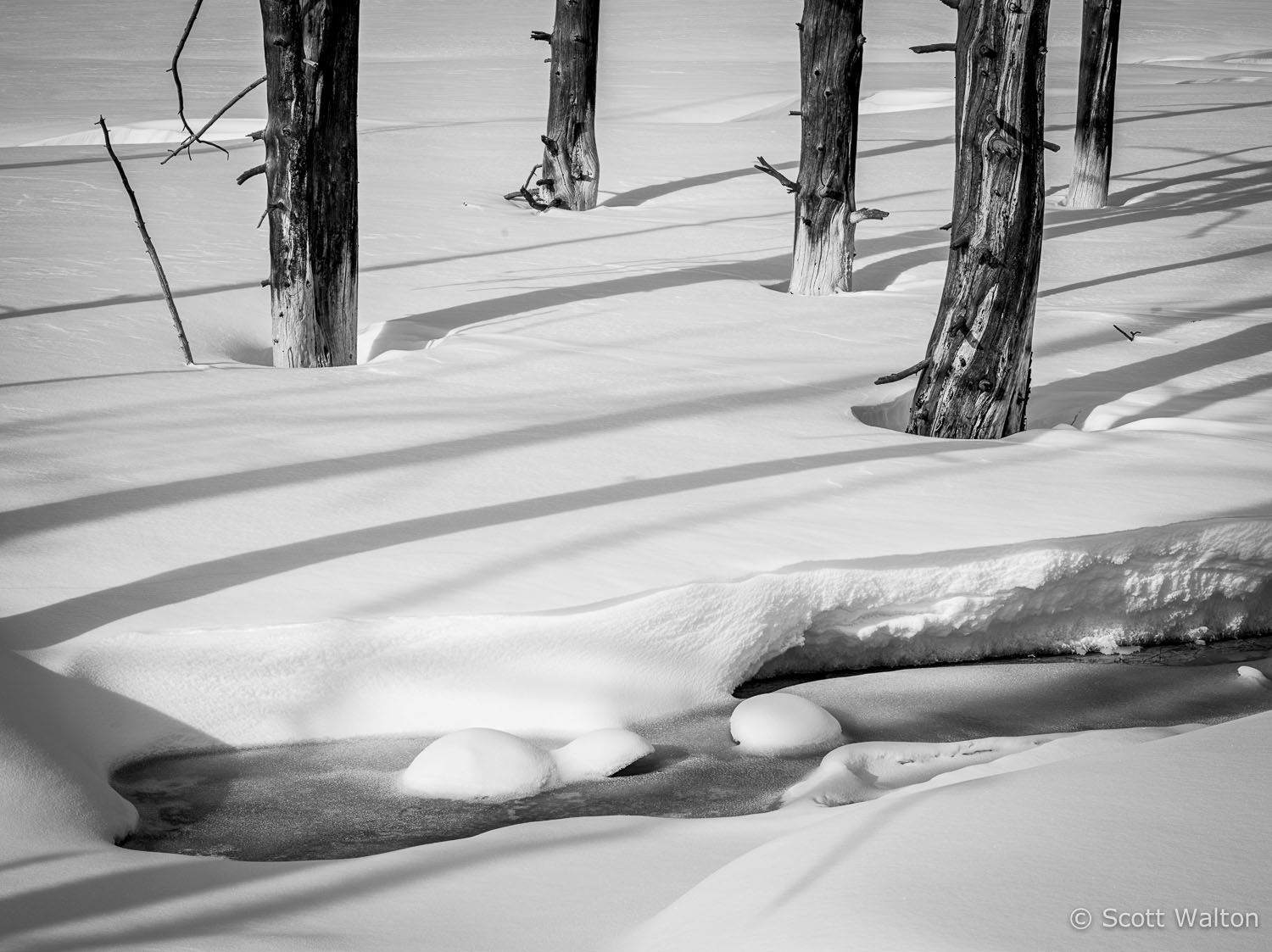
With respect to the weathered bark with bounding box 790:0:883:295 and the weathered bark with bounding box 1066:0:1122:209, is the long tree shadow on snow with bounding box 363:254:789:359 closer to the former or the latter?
the weathered bark with bounding box 790:0:883:295

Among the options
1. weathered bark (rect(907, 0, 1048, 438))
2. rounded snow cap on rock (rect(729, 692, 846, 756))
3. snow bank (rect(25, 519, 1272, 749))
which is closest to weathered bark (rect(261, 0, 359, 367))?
weathered bark (rect(907, 0, 1048, 438))

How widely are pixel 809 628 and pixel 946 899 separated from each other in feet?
5.26

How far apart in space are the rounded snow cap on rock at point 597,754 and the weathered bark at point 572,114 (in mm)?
7588

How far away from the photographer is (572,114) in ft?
31.8

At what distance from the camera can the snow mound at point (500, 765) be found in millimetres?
2611

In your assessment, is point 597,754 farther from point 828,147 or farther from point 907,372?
point 828,147

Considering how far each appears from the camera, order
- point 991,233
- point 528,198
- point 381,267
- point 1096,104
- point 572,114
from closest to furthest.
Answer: point 991,233 → point 381,267 → point 572,114 → point 528,198 → point 1096,104

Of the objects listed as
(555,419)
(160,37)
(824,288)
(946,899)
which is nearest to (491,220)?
(824,288)

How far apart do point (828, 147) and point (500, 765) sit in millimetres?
5134

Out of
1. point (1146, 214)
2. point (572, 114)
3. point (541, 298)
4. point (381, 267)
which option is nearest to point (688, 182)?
point (572, 114)

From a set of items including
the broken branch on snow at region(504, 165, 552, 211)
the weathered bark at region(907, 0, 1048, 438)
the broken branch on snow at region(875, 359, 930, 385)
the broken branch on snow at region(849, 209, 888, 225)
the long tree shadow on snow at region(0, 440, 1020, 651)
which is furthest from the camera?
the broken branch on snow at region(504, 165, 552, 211)

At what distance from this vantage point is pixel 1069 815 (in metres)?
1.95

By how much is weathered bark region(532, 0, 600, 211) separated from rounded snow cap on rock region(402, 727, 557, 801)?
25.2 feet

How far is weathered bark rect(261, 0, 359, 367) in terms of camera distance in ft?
15.9
